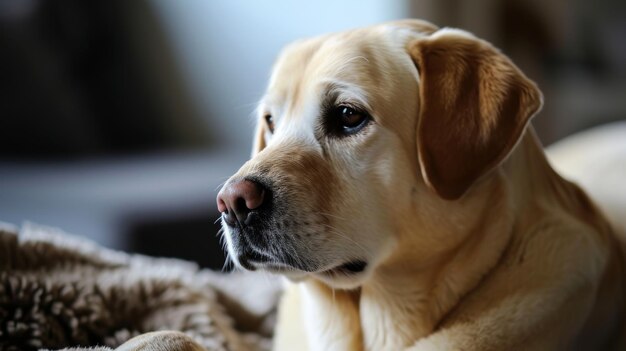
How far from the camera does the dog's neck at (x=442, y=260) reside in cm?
129

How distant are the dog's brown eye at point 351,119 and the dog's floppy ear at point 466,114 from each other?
101 millimetres

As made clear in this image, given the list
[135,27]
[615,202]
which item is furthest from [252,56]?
[615,202]

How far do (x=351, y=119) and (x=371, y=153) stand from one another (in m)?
0.07

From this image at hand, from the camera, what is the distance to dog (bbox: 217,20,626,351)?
1.21 meters

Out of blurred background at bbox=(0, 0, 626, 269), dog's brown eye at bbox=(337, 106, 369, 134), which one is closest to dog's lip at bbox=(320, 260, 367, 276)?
dog's brown eye at bbox=(337, 106, 369, 134)

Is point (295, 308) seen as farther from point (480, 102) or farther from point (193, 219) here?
point (193, 219)

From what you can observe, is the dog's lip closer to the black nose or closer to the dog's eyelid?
the black nose

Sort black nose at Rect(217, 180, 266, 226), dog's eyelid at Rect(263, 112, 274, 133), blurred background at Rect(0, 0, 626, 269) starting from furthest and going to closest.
Result: blurred background at Rect(0, 0, 626, 269) < dog's eyelid at Rect(263, 112, 274, 133) < black nose at Rect(217, 180, 266, 226)

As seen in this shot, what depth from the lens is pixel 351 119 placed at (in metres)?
1.28

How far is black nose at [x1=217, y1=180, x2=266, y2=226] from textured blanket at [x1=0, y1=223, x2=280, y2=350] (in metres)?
0.23

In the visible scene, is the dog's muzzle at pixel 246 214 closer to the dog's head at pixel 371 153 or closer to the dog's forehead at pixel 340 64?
the dog's head at pixel 371 153

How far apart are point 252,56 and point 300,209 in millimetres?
3000

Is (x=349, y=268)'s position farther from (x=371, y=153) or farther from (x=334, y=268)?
(x=371, y=153)

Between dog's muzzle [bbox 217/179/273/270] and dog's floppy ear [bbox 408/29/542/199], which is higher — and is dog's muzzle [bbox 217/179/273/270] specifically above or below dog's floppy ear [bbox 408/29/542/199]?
below
